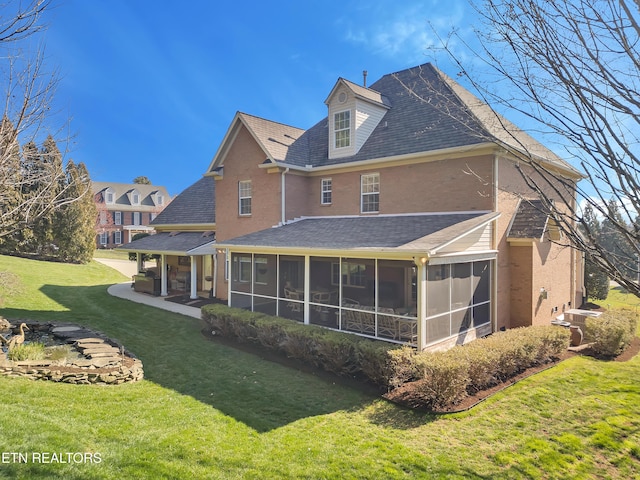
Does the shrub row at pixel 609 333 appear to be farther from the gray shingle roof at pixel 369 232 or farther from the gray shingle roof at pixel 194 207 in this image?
the gray shingle roof at pixel 194 207

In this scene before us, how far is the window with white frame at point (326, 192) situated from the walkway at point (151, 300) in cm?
781

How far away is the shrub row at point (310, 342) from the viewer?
10.0 metres

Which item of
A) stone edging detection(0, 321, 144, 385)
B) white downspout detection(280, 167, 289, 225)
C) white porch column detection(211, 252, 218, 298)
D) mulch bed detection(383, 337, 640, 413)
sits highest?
white downspout detection(280, 167, 289, 225)

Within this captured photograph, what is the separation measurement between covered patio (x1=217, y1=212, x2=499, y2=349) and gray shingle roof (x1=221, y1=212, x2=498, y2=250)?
0.04m

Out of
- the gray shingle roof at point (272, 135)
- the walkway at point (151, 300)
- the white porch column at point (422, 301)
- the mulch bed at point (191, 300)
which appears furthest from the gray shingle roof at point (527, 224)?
the mulch bed at point (191, 300)

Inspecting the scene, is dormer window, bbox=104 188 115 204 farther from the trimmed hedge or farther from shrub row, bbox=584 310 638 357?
shrub row, bbox=584 310 638 357

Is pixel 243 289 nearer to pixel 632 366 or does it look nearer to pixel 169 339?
pixel 169 339

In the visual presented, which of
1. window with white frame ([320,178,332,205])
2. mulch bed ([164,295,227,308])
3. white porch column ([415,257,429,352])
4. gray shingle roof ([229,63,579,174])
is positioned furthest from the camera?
mulch bed ([164,295,227,308])

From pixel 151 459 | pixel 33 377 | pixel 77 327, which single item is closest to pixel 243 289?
pixel 77 327

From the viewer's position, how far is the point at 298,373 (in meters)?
10.8

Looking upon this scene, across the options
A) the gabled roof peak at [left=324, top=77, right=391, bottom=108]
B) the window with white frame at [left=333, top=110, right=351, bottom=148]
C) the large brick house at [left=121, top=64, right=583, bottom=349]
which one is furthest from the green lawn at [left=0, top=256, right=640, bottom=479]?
the gabled roof peak at [left=324, top=77, right=391, bottom=108]

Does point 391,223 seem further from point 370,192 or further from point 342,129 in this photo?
point 342,129

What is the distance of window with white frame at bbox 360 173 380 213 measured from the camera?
16.8 meters

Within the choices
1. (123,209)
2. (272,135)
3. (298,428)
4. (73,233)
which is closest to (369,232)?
(298,428)
